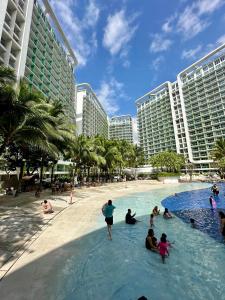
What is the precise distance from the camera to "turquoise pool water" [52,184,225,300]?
17.2 feet

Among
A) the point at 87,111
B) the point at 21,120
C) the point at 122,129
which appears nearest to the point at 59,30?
the point at 87,111

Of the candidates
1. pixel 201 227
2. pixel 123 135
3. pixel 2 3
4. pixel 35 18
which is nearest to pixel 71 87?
pixel 35 18

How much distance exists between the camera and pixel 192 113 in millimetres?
102938

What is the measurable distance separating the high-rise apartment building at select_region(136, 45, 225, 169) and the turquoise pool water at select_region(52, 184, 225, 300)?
281 feet

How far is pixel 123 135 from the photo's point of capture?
170 metres

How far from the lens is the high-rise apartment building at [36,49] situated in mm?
40363

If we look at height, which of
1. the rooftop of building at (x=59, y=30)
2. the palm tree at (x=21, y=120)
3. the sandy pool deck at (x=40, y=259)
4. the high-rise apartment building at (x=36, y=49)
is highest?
the rooftop of building at (x=59, y=30)

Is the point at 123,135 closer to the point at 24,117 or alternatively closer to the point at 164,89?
the point at 164,89

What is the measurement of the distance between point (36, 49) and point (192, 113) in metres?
82.1

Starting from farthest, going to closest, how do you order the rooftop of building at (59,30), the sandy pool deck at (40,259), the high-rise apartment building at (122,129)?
the high-rise apartment building at (122,129), the rooftop of building at (59,30), the sandy pool deck at (40,259)

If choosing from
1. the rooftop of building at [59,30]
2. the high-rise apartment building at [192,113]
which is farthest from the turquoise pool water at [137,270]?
the high-rise apartment building at [192,113]

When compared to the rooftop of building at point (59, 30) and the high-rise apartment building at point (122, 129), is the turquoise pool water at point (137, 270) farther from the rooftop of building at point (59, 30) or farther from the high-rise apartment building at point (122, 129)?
the high-rise apartment building at point (122, 129)

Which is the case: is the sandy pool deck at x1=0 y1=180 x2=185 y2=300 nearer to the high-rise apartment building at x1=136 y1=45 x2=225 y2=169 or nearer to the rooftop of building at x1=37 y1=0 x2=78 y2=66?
the rooftop of building at x1=37 y1=0 x2=78 y2=66

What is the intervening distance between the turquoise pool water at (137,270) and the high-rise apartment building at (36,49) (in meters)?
27.7
